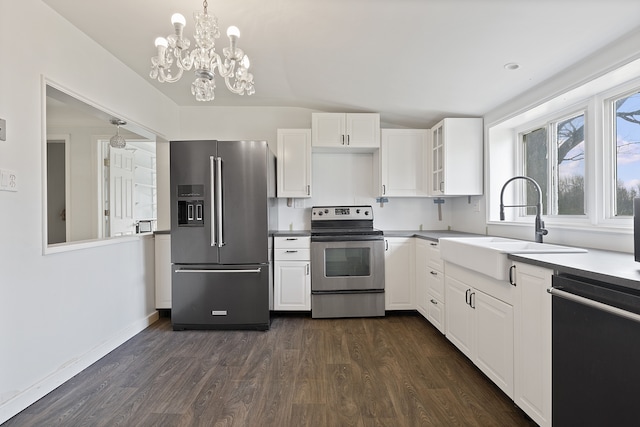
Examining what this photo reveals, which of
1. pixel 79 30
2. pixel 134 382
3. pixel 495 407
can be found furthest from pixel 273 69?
pixel 495 407

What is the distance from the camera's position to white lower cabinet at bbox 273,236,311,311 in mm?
3104

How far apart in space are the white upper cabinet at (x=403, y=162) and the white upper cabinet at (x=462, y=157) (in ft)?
1.10

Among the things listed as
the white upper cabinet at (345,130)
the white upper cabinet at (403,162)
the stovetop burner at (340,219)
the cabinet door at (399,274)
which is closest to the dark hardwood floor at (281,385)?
the cabinet door at (399,274)

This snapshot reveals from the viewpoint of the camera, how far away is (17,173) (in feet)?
5.51

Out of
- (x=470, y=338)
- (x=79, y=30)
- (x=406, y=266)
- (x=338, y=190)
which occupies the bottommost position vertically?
(x=470, y=338)

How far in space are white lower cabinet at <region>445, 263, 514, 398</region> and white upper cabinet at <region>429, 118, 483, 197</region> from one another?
1.05 metres

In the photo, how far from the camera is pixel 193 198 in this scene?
283cm

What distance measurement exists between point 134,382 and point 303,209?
90.6 inches

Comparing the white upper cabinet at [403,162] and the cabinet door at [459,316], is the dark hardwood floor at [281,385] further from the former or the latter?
the white upper cabinet at [403,162]

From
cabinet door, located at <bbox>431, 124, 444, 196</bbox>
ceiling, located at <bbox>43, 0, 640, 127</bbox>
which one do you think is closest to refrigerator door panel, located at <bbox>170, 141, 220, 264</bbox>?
ceiling, located at <bbox>43, 0, 640, 127</bbox>

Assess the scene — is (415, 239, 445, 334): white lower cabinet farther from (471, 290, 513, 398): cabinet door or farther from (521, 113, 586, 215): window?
(521, 113, 586, 215): window

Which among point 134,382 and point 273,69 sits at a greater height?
point 273,69

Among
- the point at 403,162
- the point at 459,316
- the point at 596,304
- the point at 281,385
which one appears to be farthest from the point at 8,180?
the point at 403,162

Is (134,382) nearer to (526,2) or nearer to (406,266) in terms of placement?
(406,266)
